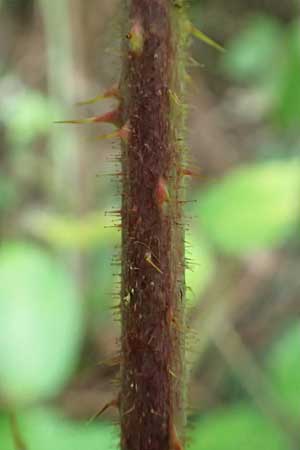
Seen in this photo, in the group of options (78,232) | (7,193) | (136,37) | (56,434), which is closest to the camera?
(136,37)

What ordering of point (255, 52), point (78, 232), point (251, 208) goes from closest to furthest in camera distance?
point (251, 208) → point (78, 232) → point (255, 52)

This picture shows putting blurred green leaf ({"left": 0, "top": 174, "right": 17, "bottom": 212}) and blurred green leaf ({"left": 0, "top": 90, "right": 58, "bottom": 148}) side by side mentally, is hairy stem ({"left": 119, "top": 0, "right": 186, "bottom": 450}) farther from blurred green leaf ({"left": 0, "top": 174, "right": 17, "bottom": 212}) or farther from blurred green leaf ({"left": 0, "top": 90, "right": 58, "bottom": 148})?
blurred green leaf ({"left": 0, "top": 174, "right": 17, "bottom": 212})

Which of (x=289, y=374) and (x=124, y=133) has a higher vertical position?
(x=124, y=133)

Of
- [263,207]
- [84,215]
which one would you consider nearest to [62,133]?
[84,215]

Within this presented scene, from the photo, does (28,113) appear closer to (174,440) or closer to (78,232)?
(78,232)

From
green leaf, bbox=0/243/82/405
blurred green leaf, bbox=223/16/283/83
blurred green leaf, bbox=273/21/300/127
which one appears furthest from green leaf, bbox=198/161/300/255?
blurred green leaf, bbox=223/16/283/83

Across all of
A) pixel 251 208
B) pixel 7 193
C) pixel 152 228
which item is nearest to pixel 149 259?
pixel 152 228
